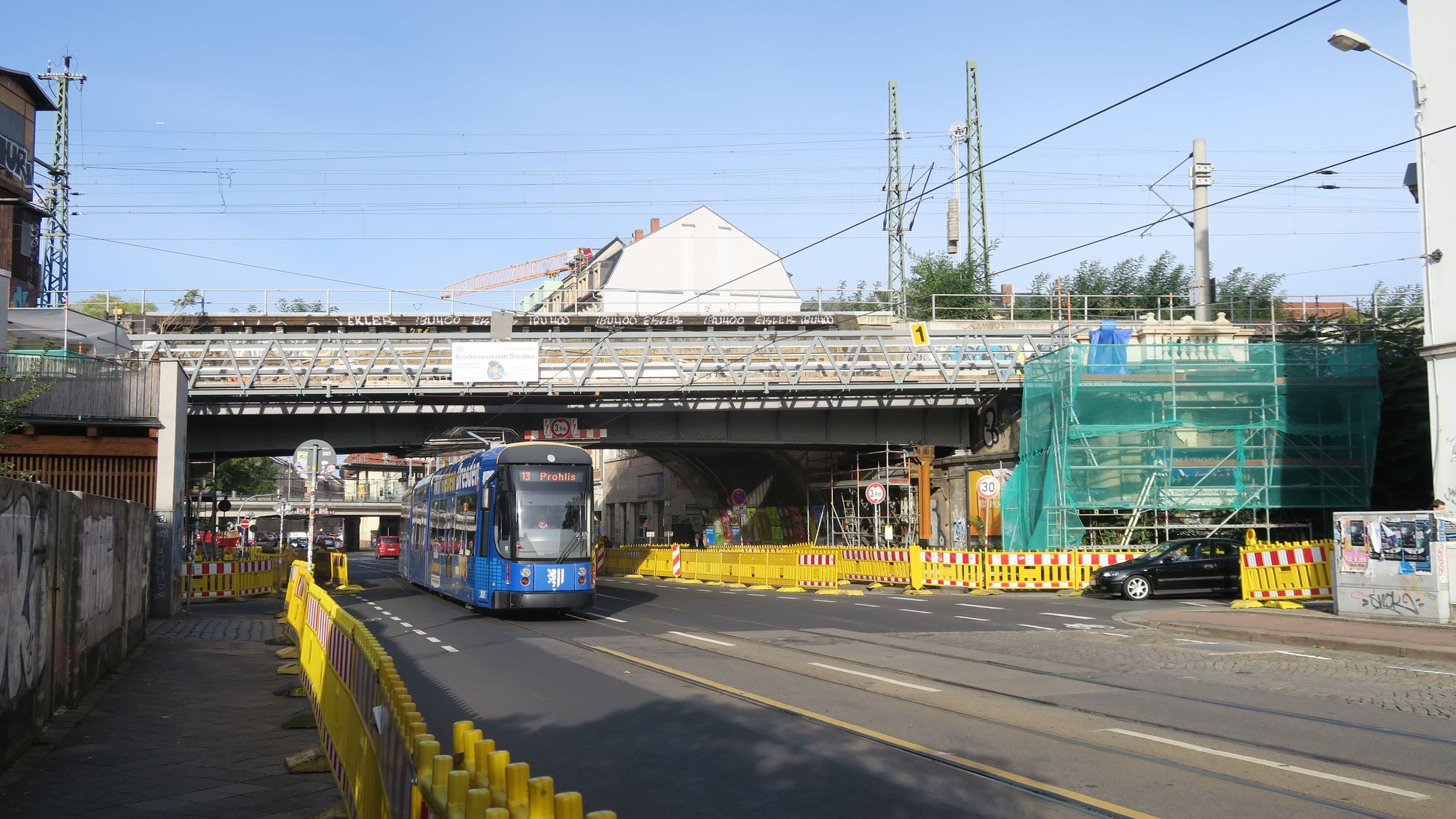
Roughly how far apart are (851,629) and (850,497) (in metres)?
28.7

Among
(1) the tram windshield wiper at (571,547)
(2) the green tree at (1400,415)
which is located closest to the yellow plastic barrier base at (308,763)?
(1) the tram windshield wiper at (571,547)

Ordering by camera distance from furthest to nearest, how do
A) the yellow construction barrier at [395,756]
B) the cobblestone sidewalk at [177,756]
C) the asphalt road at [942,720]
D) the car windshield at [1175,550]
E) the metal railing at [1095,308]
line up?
the metal railing at [1095,308], the car windshield at [1175,550], the cobblestone sidewalk at [177,756], the asphalt road at [942,720], the yellow construction barrier at [395,756]

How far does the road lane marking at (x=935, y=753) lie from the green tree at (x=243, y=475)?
58353 millimetres

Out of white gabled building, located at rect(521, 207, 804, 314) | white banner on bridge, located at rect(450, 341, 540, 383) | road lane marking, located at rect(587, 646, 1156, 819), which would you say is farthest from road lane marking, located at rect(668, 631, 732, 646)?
white gabled building, located at rect(521, 207, 804, 314)

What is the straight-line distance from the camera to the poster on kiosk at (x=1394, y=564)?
63.7ft

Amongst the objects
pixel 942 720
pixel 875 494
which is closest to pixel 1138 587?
pixel 875 494

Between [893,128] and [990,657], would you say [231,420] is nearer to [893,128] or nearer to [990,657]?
[990,657]

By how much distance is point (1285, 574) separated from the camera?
25469mm

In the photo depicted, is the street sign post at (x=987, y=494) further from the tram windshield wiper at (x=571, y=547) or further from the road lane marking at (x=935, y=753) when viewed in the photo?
the road lane marking at (x=935, y=753)

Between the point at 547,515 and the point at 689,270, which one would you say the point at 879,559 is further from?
the point at 689,270

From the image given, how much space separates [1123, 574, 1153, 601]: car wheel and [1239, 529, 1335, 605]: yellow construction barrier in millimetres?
2479

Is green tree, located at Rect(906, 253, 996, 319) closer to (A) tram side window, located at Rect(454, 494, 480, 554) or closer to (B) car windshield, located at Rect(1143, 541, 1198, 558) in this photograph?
(B) car windshield, located at Rect(1143, 541, 1198, 558)

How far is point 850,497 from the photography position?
160 feet

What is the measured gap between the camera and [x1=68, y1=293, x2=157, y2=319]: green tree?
65.7m
